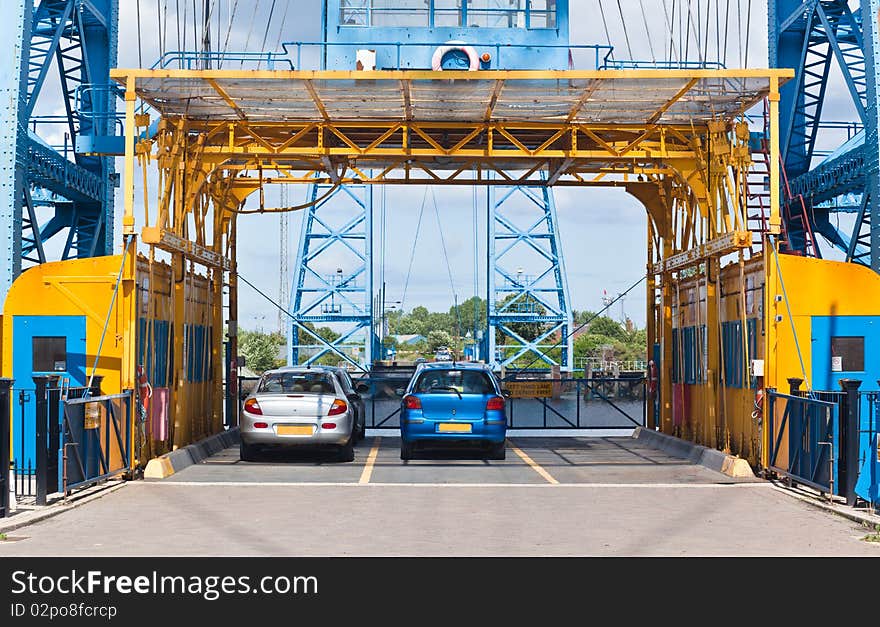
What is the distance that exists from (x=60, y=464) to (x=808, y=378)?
9.74 m

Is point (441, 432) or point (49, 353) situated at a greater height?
point (49, 353)

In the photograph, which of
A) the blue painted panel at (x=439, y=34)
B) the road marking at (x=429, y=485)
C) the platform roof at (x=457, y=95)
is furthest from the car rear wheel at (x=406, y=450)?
the blue painted panel at (x=439, y=34)

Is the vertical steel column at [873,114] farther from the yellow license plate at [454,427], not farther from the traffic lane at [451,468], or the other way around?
the yellow license plate at [454,427]

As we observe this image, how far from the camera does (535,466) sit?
18.5 meters

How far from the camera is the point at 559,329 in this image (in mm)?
83875

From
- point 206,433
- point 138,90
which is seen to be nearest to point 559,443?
point 206,433

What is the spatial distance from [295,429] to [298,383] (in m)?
1.32

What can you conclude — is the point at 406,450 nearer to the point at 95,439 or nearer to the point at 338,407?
the point at 338,407

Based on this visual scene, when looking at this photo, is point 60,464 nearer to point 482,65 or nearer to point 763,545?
point 763,545

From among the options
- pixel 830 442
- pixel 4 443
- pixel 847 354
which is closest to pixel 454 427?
pixel 847 354

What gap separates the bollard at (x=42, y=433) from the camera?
12.8 metres

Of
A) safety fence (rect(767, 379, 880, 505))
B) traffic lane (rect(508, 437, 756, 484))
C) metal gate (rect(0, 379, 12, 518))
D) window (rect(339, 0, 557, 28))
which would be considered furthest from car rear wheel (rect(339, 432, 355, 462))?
window (rect(339, 0, 557, 28))

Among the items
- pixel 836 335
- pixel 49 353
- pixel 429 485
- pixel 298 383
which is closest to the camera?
pixel 429 485

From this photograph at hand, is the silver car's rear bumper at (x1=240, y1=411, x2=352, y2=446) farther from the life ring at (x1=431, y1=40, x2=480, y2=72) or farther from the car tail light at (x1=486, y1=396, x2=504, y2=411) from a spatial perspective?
the life ring at (x1=431, y1=40, x2=480, y2=72)
